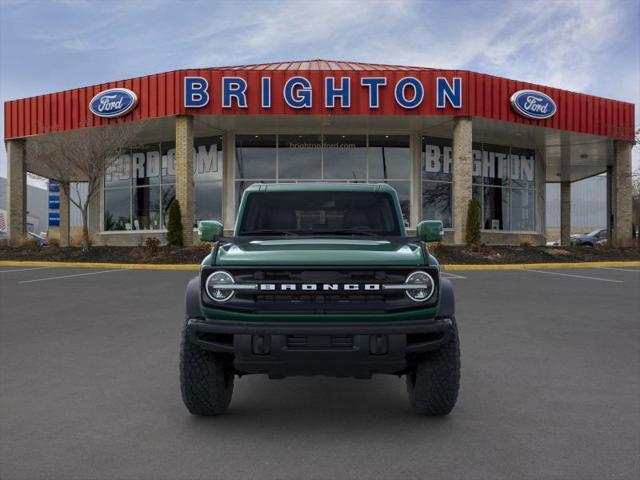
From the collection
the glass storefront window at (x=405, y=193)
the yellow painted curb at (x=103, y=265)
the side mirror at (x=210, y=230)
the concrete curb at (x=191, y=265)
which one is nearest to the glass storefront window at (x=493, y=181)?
the glass storefront window at (x=405, y=193)

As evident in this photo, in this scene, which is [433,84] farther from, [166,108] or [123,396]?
[123,396]

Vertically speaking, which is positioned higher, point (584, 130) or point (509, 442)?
point (584, 130)

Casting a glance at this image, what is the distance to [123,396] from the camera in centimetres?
459

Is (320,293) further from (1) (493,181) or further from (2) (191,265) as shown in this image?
(1) (493,181)

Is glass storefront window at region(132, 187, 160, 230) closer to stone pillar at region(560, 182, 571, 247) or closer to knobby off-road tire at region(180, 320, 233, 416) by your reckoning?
knobby off-road tire at region(180, 320, 233, 416)

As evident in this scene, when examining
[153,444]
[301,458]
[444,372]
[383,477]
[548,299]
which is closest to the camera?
[383,477]

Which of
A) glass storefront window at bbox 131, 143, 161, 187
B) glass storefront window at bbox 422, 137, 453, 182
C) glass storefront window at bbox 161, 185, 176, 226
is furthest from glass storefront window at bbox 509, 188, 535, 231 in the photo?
glass storefront window at bbox 131, 143, 161, 187

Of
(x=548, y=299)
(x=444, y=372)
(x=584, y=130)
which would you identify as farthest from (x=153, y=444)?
(x=584, y=130)

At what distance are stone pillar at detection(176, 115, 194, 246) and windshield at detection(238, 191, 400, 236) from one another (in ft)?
54.3

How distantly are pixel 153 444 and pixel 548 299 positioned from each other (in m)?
8.69

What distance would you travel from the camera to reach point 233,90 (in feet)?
68.0

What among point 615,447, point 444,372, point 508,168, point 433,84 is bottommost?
point 615,447

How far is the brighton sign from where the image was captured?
20.7 metres

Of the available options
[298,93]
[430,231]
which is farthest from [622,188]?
[430,231]
